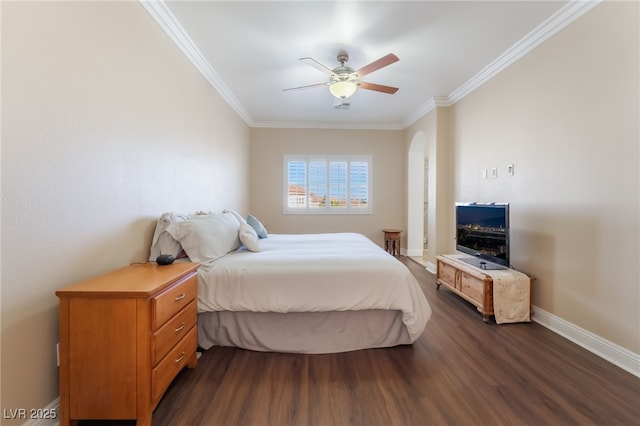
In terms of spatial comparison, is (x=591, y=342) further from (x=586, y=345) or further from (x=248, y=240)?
(x=248, y=240)

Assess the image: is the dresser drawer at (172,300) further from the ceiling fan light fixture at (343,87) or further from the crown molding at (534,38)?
the crown molding at (534,38)

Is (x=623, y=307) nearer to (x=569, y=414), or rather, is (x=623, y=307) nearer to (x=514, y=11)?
(x=569, y=414)

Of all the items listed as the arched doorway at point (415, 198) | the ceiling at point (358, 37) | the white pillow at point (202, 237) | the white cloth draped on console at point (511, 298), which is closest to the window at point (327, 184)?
the arched doorway at point (415, 198)

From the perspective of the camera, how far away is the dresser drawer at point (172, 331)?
1.40 meters

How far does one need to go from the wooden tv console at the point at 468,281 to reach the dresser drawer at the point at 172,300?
8.76ft

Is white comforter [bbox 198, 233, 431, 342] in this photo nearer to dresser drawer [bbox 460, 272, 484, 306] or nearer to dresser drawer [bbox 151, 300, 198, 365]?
dresser drawer [bbox 151, 300, 198, 365]

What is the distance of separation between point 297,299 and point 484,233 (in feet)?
7.54

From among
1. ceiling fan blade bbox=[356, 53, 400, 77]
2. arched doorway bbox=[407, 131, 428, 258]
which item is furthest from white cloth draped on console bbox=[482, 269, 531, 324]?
arched doorway bbox=[407, 131, 428, 258]

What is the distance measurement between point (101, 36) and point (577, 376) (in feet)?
12.7

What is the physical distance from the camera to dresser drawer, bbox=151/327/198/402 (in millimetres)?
1402

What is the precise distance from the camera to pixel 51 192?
4.54 feet

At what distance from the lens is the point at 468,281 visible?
3.02 meters

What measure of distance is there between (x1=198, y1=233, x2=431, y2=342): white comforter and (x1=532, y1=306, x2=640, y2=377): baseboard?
1.32m

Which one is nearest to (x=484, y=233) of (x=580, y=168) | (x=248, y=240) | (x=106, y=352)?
(x=580, y=168)
